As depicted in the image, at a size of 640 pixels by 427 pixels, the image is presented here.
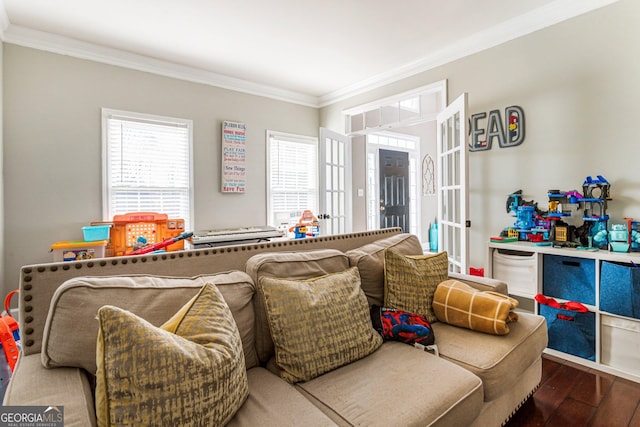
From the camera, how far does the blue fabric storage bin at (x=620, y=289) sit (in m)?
1.97

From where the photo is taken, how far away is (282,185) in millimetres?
4594

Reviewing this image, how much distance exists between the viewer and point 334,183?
15.0 ft

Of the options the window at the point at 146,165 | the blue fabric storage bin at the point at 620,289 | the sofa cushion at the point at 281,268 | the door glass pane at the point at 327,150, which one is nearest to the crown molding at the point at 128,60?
the window at the point at 146,165

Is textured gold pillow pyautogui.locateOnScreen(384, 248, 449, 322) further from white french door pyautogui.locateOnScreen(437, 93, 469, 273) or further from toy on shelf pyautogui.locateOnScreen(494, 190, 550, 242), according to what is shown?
toy on shelf pyautogui.locateOnScreen(494, 190, 550, 242)

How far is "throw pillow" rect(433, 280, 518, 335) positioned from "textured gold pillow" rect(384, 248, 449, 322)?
0.16 feet

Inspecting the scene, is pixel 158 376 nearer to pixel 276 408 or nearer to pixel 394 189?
pixel 276 408

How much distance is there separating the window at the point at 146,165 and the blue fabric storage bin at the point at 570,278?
3544 mm

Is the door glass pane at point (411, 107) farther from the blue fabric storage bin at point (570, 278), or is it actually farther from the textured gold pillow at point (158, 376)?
the textured gold pillow at point (158, 376)

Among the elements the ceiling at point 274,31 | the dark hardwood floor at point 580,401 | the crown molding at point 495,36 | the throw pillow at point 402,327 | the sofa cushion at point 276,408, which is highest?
the ceiling at point 274,31

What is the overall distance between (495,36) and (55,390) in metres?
3.71

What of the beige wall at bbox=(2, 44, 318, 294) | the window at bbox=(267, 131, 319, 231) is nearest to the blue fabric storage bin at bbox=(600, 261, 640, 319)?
the window at bbox=(267, 131, 319, 231)

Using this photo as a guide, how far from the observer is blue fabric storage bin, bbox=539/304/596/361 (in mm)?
2160

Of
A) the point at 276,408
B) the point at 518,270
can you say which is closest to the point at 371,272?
the point at 276,408

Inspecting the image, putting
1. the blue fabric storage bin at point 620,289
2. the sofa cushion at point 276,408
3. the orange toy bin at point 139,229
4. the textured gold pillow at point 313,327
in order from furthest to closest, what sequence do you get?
the orange toy bin at point 139,229, the blue fabric storage bin at point 620,289, the textured gold pillow at point 313,327, the sofa cushion at point 276,408
